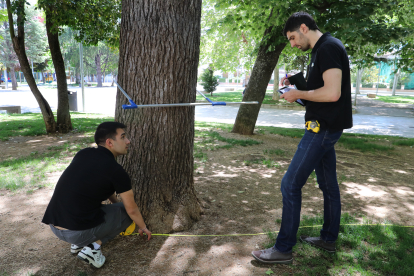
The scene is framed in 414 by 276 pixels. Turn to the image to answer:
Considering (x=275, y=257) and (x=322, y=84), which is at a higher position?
(x=322, y=84)

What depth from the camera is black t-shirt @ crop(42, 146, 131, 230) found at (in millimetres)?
2326

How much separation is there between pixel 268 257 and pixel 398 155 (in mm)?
5794

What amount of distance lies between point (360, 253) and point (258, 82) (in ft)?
20.2

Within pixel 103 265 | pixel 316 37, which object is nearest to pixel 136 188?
pixel 103 265

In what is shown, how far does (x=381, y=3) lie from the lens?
6547 mm

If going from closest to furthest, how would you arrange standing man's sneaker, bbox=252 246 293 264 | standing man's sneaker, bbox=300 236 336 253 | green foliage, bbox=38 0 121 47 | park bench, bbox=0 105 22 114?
standing man's sneaker, bbox=252 246 293 264, standing man's sneaker, bbox=300 236 336 253, green foliage, bbox=38 0 121 47, park bench, bbox=0 105 22 114

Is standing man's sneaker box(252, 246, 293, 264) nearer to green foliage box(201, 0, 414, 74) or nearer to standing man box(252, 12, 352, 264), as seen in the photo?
standing man box(252, 12, 352, 264)

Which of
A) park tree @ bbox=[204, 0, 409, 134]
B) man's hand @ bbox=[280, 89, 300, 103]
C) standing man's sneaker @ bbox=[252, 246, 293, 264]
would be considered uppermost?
park tree @ bbox=[204, 0, 409, 134]

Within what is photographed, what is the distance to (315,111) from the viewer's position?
91.7 inches

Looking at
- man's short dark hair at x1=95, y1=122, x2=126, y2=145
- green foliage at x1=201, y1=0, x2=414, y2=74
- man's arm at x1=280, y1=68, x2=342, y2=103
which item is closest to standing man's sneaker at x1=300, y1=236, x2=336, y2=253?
man's arm at x1=280, y1=68, x2=342, y2=103

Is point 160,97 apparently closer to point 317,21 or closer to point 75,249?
point 75,249

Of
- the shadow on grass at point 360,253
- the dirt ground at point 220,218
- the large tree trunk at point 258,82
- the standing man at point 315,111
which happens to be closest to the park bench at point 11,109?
the dirt ground at point 220,218

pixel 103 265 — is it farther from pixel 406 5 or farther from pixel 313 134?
pixel 406 5

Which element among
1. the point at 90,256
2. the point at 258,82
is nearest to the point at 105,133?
the point at 90,256
